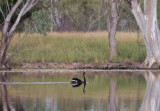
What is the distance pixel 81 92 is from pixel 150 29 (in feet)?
35.0

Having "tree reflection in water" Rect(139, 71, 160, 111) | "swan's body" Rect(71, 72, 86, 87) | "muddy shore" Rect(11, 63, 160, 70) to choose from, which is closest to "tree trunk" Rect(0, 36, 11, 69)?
"muddy shore" Rect(11, 63, 160, 70)

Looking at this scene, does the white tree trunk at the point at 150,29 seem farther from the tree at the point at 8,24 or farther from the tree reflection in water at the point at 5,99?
the tree reflection in water at the point at 5,99

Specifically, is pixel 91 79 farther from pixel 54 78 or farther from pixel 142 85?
pixel 142 85

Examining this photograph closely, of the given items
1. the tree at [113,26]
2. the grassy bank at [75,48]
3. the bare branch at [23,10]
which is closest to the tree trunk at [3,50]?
the bare branch at [23,10]

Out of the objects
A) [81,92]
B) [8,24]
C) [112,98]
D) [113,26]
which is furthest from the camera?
[113,26]

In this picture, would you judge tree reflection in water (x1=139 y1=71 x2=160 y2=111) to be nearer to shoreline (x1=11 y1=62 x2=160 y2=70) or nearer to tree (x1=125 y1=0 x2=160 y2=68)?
tree (x1=125 y1=0 x2=160 y2=68)

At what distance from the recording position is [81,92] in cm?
1983

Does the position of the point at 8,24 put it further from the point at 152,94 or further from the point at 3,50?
the point at 152,94

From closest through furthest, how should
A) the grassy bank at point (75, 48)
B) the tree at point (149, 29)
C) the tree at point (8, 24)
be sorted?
1. the tree at point (8, 24)
2. the tree at point (149, 29)
3. the grassy bank at point (75, 48)

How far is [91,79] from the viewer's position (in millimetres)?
24688

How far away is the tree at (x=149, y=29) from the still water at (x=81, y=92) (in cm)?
181

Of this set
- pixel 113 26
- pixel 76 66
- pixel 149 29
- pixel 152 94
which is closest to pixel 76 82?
pixel 152 94

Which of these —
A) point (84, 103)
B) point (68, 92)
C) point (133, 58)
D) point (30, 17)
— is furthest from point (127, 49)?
point (84, 103)

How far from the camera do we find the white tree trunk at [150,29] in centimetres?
2928
